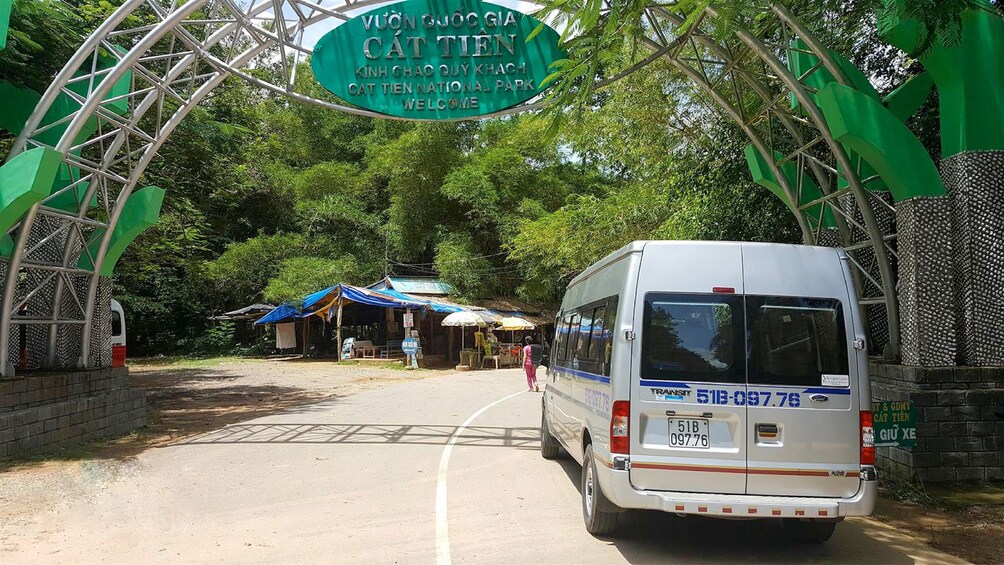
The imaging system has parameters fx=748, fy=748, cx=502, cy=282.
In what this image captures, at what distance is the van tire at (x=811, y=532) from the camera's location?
5957 millimetres

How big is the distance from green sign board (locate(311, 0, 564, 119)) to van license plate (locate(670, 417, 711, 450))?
250 inches

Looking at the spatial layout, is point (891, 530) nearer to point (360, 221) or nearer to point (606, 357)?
point (606, 357)

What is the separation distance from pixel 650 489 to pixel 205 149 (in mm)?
13840

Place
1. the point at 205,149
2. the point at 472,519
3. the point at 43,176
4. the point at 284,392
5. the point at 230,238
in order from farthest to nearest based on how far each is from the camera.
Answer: the point at 230,238
the point at 284,392
the point at 205,149
the point at 43,176
the point at 472,519

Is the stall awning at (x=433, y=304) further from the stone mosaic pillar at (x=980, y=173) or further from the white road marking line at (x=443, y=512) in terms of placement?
the stone mosaic pillar at (x=980, y=173)

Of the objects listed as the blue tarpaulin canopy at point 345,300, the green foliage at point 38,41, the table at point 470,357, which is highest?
the green foliage at point 38,41

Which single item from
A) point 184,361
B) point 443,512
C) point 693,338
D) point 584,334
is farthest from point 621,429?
point 184,361

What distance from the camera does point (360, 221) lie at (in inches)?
1491

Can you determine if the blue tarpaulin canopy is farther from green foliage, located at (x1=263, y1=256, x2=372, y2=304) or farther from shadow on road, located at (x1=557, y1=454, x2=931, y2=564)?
shadow on road, located at (x1=557, y1=454, x2=931, y2=564)

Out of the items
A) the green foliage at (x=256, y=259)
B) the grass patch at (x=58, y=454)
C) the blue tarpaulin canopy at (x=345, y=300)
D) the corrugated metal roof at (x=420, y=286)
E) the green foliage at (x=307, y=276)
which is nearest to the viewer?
the grass patch at (x=58, y=454)

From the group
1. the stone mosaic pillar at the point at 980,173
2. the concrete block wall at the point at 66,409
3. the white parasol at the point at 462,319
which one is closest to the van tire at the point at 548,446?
the stone mosaic pillar at the point at 980,173

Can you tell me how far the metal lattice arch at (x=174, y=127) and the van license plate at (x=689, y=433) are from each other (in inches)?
179

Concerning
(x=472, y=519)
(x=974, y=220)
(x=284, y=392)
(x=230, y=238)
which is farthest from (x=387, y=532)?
(x=230, y=238)

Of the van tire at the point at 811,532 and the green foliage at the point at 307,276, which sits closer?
the van tire at the point at 811,532
